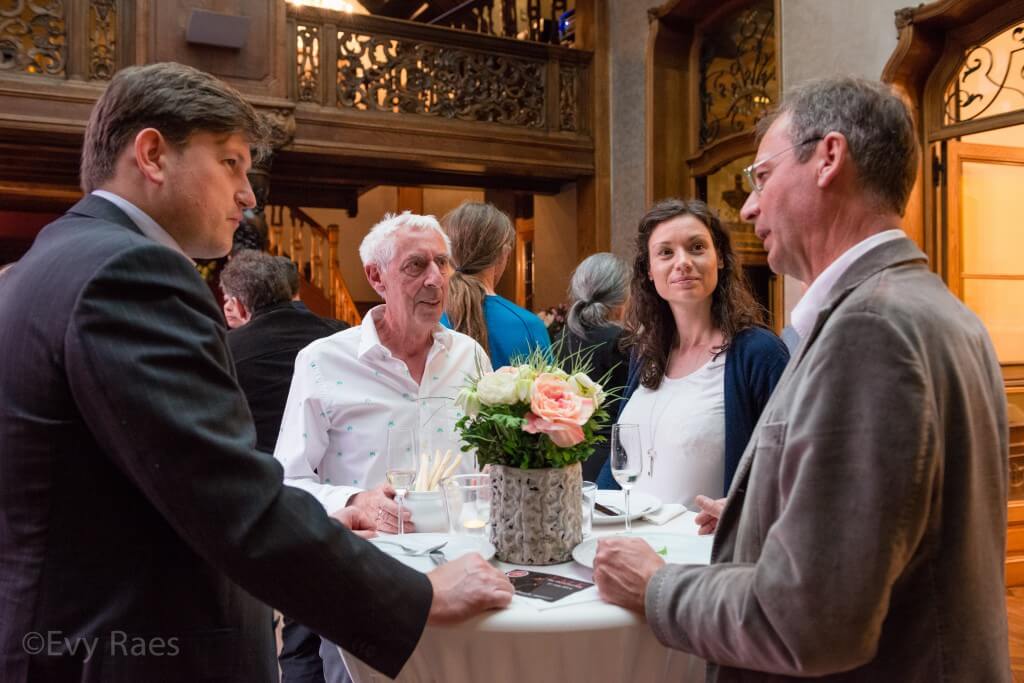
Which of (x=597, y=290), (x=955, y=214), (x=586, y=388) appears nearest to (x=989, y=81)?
(x=955, y=214)

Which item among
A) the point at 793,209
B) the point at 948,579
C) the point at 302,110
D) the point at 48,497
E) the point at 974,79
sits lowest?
the point at 948,579

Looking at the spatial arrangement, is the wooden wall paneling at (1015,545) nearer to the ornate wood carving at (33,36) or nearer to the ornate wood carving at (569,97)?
the ornate wood carving at (569,97)

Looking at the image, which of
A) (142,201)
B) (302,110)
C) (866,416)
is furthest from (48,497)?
(302,110)

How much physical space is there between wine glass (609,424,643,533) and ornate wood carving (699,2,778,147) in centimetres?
542

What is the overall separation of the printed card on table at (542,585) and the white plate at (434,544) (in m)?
0.10

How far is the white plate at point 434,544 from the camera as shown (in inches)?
63.2

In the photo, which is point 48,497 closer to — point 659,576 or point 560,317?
point 659,576

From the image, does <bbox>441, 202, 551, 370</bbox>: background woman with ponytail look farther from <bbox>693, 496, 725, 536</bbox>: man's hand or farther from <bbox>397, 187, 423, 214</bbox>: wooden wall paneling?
<bbox>397, 187, 423, 214</bbox>: wooden wall paneling

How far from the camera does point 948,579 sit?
43.9 inches

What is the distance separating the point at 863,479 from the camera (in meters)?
1.04

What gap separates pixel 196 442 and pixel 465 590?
0.51 m

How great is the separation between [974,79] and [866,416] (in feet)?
16.4

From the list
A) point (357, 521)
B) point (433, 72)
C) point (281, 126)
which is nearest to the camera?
point (357, 521)

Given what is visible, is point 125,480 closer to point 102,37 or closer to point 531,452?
point 531,452
